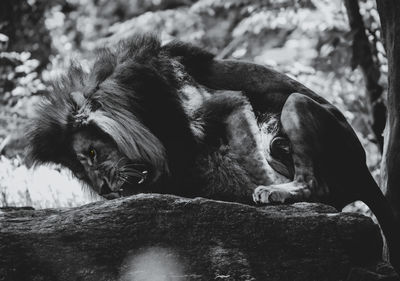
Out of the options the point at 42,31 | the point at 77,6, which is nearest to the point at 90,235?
the point at 42,31

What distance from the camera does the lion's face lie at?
348cm

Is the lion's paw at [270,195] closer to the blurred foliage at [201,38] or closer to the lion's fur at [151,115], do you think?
the lion's fur at [151,115]

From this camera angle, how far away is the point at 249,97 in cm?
367

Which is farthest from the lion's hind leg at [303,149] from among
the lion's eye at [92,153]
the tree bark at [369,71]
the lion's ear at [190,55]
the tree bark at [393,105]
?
the tree bark at [369,71]

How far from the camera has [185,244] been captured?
242 cm

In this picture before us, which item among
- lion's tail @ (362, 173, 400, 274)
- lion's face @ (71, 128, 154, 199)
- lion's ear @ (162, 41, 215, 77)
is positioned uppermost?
lion's ear @ (162, 41, 215, 77)

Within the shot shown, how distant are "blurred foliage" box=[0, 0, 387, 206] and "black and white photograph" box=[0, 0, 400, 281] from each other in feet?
0.20

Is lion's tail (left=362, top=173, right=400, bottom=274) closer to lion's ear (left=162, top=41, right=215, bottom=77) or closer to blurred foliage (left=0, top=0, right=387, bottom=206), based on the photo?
lion's ear (left=162, top=41, right=215, bottom=77)

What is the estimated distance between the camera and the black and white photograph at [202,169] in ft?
7.82

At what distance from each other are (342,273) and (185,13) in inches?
304

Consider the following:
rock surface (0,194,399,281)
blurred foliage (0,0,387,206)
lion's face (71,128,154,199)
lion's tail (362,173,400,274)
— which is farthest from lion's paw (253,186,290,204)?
blurred foliage (0,0,387,206)

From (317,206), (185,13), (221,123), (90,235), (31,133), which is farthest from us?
(185,13)

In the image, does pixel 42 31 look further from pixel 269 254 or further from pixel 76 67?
pixel 269 254

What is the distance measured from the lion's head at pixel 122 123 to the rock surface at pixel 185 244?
1040 millimetres
